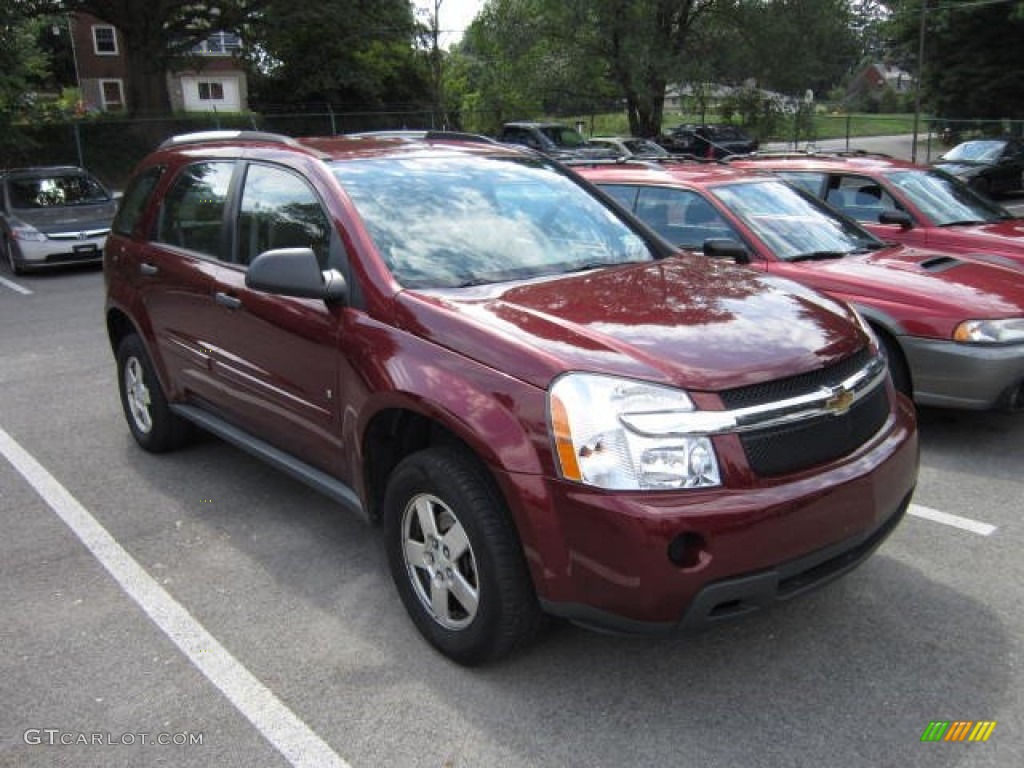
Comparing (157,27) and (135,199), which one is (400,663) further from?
(157,27)

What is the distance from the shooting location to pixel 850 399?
2986mm

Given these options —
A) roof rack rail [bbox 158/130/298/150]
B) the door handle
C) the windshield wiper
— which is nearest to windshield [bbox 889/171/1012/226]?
the windshield wiper

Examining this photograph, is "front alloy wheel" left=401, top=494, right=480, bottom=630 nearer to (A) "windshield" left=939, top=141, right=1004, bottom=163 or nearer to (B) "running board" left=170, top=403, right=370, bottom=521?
(B) "running board" left=170, top=403, right=370, bottom=521

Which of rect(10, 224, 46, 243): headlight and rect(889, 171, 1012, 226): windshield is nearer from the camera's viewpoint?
rect(889, 171, 1012, 226): windshield

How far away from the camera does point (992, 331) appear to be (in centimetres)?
506

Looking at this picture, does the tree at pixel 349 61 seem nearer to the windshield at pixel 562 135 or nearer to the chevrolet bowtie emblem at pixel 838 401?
the windshield at pixel 562 135

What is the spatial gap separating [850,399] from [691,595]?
0.91m

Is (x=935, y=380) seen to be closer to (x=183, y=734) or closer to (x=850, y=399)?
(x=850, y=399)

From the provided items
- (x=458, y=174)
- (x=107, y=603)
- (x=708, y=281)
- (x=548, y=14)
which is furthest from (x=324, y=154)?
(x=548, y=14)

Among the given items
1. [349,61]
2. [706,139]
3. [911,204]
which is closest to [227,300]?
[911,204]

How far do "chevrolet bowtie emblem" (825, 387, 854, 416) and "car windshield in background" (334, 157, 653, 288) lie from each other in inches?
50.2

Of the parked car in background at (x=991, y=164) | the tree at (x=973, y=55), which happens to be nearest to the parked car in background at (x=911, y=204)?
the parked car in background at (x=991, y=164)

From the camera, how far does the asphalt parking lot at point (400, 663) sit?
110 inches

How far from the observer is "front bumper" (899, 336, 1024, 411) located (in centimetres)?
501
